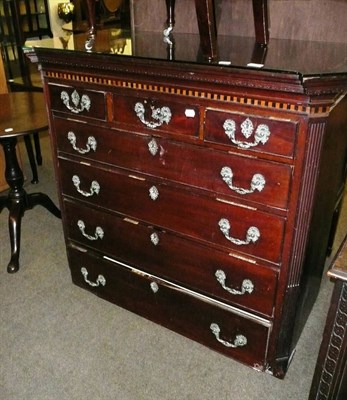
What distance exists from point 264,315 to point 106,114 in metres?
0.91

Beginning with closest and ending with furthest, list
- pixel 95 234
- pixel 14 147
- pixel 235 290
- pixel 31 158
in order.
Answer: pixel 235 290
pixel 95 234
pixel 14 147
pixel 31 158

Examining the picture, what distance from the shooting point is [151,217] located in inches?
60.3

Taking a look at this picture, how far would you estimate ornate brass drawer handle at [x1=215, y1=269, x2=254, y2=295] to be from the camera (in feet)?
4.52

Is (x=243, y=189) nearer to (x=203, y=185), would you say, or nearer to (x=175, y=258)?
(x=203, y=185)

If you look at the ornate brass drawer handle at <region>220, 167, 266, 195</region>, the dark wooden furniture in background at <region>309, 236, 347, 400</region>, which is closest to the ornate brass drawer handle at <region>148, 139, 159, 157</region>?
the ornate brass drawer handle at <region>220, 167, 266, 195</region>

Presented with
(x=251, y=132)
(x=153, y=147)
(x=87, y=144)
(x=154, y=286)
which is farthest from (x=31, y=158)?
(x=251, y=132)

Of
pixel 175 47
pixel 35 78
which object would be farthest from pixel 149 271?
pixel 35 78

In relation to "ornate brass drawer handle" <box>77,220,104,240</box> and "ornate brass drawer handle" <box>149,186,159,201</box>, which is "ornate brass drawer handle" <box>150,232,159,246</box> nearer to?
"ornate brass drawer handle" <box>149,186,159,201</box>

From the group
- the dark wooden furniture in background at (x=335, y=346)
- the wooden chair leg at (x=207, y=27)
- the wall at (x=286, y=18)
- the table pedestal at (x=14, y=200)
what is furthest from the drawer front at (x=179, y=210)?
the wall at (x=286, y=18)

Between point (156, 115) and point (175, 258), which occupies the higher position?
point (156, 115)

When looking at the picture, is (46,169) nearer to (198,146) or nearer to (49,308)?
(49,308)

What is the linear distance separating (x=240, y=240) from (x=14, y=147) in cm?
148

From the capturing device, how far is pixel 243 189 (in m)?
1.25

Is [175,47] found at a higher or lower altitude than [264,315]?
higher
